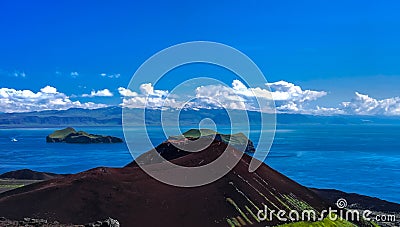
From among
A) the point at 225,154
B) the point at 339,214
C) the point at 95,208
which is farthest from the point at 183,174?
the point at 339,214

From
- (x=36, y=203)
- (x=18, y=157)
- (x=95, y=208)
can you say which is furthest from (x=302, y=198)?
(x=18, y=157)

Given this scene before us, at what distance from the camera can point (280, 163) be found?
128 meters

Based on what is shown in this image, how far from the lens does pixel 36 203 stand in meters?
32.5

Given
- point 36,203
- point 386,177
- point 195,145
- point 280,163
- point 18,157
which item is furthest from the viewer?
point 18,157

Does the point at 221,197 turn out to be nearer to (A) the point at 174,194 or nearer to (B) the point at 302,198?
(A) the point at 174,194

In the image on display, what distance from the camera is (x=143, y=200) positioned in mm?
35281

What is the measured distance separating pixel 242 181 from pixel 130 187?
36.8 feet

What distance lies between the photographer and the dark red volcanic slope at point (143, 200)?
32.2 metres

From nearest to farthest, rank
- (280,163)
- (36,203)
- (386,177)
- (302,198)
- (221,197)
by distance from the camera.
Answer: (36,203), (221,197), (302,198), (386,177), (280,163)

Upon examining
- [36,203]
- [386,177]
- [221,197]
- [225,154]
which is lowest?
[36,203]

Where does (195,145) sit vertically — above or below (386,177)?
below

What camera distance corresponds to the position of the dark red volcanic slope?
105 feet

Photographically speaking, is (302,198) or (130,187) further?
(302,198)

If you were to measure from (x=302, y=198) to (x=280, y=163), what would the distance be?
86490 mm
